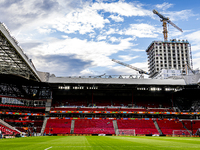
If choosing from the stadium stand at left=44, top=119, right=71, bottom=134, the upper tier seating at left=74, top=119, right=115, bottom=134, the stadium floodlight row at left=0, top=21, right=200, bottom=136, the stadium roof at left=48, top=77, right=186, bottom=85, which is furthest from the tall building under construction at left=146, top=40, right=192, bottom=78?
the stadium stand at left=44, top=119, right=71, bottom=134

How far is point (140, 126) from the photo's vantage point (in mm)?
57312

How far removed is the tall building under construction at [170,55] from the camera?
143375mm

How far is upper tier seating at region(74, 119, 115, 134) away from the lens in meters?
54.1

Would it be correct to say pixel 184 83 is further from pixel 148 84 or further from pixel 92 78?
pixel 92 78

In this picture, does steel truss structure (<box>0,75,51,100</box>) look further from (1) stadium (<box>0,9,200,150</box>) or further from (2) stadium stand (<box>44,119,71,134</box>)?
(2) stadium stand (<box>44,119,71,134</box>)

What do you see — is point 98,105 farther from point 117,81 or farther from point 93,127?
point 117,81

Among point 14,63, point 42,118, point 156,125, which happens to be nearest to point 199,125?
point 156,125

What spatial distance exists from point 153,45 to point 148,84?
96.6 metres

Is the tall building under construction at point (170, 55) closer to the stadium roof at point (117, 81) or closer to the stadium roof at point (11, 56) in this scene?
the stadium roof at point (117, 81)

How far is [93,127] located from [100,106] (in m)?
10.2

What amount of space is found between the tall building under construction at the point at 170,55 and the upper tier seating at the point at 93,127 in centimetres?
9457

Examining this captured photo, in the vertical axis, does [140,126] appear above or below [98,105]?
below

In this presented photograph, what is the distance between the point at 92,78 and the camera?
58.9m

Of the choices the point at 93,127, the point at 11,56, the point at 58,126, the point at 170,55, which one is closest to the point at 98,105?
the point at 93,127
